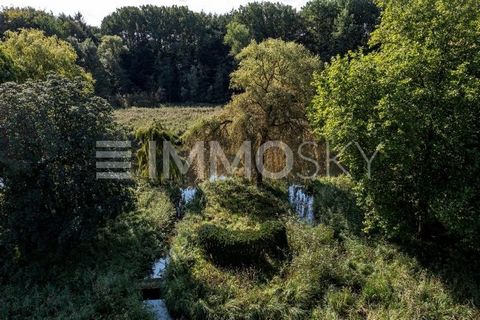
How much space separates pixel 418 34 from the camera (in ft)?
40.3

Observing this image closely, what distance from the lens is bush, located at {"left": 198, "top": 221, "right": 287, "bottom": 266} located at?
12805 mm

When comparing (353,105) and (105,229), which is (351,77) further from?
(105,229)

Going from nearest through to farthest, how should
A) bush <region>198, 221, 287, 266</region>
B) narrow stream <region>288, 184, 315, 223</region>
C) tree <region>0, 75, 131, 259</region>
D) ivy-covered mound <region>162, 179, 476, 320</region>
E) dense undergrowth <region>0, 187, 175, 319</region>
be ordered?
1. ivy-covered mound <region>162, 179, 476, 320</region>
2. dense undergrowth <region>0, 187, 175, 319</region>
3. tree <region>0, 75, 131, 259</region>
4. bush <region>198, 221, 287, 266</region>
5. narrow stream <region>288, 184, 315, 223</region>

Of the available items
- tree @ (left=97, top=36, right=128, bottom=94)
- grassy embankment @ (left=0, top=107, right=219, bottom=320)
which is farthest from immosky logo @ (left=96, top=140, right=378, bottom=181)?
tree @ (left=97, top=36, right=128, bottom=94)

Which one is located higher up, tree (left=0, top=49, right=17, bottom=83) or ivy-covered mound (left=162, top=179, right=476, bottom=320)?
tree (left=0, top=49, right=17, bottom=83)

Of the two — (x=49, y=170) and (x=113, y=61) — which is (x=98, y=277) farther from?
(x=113, y=61)

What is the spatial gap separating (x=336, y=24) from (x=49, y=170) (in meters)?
46.5

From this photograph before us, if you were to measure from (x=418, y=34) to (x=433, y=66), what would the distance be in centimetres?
149

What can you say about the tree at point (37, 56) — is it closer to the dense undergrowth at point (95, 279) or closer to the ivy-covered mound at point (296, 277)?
the dense undergrowth at point (95, 279)

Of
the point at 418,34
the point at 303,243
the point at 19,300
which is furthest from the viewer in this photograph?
the point at 303,243

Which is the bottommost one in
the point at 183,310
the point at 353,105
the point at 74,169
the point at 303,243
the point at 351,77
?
the point at 183,310

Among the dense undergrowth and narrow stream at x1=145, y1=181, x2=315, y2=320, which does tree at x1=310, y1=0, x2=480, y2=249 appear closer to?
narrow stream at x1=145, y1=181, x2=315, y2=320

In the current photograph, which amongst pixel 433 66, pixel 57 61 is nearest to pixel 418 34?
pixel 433 66

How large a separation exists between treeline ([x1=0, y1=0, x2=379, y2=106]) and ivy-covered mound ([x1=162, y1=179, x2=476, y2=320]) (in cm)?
4120
